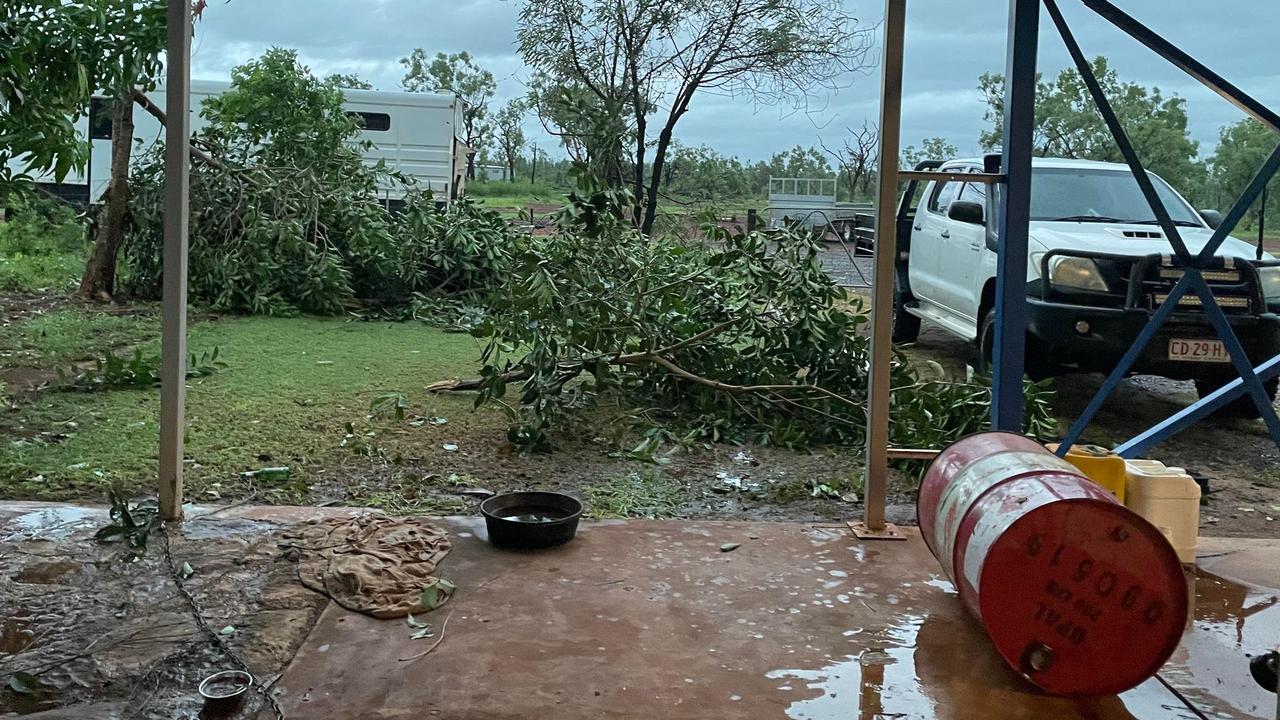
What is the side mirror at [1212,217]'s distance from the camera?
6.77 m

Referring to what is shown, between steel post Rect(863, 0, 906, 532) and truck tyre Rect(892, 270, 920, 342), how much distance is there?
189 inches

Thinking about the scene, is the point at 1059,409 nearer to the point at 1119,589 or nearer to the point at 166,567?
the point at 1119,589

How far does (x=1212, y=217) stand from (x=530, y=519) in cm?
542

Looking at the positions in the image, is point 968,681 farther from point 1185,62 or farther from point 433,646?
point 1185,62

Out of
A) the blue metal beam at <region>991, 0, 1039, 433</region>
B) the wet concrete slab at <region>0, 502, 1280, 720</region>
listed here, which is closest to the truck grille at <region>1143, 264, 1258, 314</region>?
the wet concrete slab at <region>0, 502, 1280, 720</region>

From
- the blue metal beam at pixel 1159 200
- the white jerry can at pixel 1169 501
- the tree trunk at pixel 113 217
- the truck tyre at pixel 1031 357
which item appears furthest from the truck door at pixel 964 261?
the tree trunk at pixel 113 217

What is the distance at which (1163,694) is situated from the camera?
9.16 ft

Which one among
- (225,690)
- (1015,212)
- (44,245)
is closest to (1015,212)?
(1015,212)

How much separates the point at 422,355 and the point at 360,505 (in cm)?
362

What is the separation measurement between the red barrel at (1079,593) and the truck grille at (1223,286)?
3674 millimetres

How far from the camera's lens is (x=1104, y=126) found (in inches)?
299

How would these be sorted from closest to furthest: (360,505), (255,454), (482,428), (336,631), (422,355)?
(336,631) < (360,505) < (255,454) < (482,428) < (422,355)

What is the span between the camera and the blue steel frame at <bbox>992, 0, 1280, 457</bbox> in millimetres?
3684

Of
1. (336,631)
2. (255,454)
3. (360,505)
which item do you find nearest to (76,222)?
(255,454)
